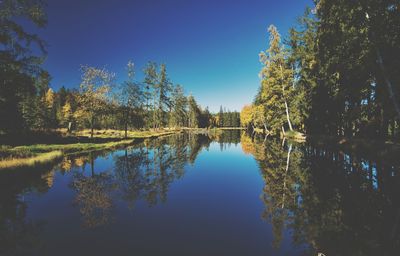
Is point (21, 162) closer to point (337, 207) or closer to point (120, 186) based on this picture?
point (120, 186)

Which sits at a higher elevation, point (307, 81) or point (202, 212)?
point (307, 81)

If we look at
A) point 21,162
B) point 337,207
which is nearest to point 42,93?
point 21,162

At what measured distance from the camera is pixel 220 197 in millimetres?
13594

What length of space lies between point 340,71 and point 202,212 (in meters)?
20.2

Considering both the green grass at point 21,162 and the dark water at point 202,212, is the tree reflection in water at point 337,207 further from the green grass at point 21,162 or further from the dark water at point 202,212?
the green grass at point 21,162

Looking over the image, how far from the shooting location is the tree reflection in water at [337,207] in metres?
7.89

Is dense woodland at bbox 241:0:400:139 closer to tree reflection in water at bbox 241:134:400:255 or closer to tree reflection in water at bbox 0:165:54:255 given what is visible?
tree reflection in water at bbox 241:134:400:255

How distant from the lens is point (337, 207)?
1105cm

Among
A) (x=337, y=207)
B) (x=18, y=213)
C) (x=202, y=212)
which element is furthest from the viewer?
(x=202, y=212)

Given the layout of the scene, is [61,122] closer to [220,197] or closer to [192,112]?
[192,112]

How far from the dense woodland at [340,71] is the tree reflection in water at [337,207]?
5.39 metres

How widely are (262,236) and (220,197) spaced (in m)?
5.08

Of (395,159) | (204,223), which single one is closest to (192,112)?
(395,159)

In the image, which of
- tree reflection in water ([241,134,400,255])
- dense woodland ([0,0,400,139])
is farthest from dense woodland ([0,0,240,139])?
tree reflection in water ([241,134,400,255])
